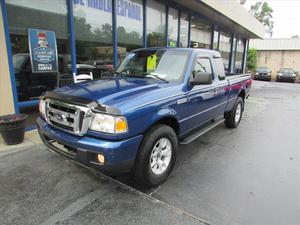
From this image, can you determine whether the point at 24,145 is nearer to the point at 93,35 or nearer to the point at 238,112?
the point at 93,35

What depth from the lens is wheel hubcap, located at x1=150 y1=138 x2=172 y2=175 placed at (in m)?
3.01

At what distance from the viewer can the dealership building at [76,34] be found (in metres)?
4.83

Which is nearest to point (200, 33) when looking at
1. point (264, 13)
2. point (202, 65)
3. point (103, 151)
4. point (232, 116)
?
point (232, 116)

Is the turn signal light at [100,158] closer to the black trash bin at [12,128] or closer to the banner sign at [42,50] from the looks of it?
the black trash bin at [12,128]

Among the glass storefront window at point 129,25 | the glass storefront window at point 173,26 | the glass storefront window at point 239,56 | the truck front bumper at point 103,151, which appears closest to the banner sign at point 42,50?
the glass storefront window at point 129,25

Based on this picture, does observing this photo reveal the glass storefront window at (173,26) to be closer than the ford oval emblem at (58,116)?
No

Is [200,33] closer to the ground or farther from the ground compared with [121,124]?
farther from the ground

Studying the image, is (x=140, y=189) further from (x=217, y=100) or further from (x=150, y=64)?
(x=217, y=100)

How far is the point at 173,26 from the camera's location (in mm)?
9812

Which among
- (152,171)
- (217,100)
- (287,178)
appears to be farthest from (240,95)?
(152,171)

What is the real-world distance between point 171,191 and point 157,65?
203 centimetres

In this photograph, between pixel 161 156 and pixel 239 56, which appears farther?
pixel 239 56

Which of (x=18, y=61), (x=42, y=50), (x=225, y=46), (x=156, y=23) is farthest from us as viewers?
(x=225, y=46)

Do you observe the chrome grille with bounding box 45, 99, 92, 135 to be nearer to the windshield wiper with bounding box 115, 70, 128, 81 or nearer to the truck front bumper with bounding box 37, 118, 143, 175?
the truck front bumper with bounding box 37, 118, 143, 175
